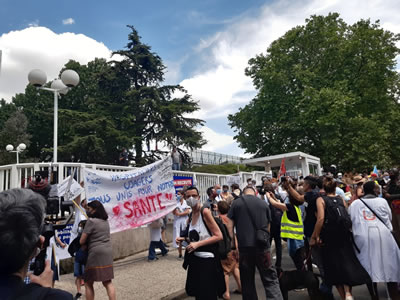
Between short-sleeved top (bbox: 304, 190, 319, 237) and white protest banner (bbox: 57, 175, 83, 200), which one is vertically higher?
white protest banner (bbox: 57, 175, 83, 200)

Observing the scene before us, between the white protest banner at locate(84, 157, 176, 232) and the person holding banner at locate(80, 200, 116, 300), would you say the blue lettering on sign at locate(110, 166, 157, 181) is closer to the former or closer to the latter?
the white protest banner at locate(84, 157, 176, 232)

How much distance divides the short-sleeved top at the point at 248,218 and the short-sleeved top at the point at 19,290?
3.44 m

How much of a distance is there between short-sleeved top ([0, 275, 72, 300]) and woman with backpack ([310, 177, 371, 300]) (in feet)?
13.3

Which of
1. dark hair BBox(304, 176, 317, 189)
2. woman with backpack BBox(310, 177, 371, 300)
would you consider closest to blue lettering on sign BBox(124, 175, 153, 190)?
dark hair BBox(304, 176, 317, 189)

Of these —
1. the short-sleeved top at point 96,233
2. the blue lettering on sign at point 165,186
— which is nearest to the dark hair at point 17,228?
the short-sleeved top at point 96,233

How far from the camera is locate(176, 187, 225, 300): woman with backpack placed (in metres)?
3.88

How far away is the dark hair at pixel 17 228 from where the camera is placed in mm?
1342

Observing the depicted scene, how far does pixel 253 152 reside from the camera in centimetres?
2836

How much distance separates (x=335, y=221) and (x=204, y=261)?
80.8 inches

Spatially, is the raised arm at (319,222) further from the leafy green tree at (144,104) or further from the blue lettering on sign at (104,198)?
the leafy green tree at (144,104)

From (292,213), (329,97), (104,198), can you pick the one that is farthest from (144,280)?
(329,97)

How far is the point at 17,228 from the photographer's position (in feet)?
4.52

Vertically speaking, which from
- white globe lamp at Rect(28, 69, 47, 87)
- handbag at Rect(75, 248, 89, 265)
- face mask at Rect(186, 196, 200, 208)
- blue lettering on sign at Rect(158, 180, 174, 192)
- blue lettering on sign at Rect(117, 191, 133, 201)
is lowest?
handbag at Rect(75, 248, 89, 265)

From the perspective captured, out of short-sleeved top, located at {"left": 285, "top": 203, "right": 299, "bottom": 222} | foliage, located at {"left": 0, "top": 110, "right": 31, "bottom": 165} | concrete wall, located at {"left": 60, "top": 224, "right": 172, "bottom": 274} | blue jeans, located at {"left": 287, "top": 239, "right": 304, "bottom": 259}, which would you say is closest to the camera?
blue jeans, located at {"left": 287, "top": 239, "right": 304, "bottom": 259}
